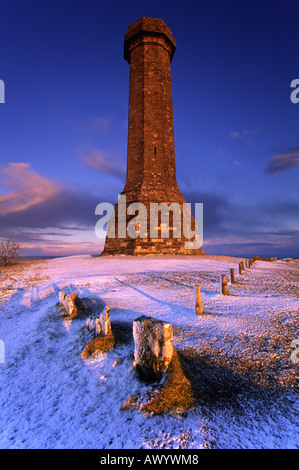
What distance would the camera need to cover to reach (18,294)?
8.18 meters

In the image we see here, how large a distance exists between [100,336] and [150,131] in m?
17.3

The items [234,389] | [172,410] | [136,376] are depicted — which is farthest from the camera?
[136,376]

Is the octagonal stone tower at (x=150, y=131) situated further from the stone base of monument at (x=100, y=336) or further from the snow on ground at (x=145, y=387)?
the stone base of monument at (x=100, y=336)

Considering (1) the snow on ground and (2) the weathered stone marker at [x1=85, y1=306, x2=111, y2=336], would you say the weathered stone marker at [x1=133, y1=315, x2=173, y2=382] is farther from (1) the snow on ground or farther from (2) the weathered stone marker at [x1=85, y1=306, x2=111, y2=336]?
(2) the weathered stone marker at [x1=85, y1=306, x2=111, y2=336]

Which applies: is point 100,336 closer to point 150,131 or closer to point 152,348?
point 152,348

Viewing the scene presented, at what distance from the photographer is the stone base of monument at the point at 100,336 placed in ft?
12.5

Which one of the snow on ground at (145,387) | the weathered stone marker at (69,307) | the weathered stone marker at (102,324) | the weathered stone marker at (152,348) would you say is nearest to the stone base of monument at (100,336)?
the weathered stone marker at (102,324)

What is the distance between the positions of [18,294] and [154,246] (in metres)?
9.66

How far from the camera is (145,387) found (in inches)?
115

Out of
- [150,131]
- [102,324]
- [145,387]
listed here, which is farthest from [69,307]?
[150,131]

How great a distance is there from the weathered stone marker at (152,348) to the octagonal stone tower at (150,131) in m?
13.6
